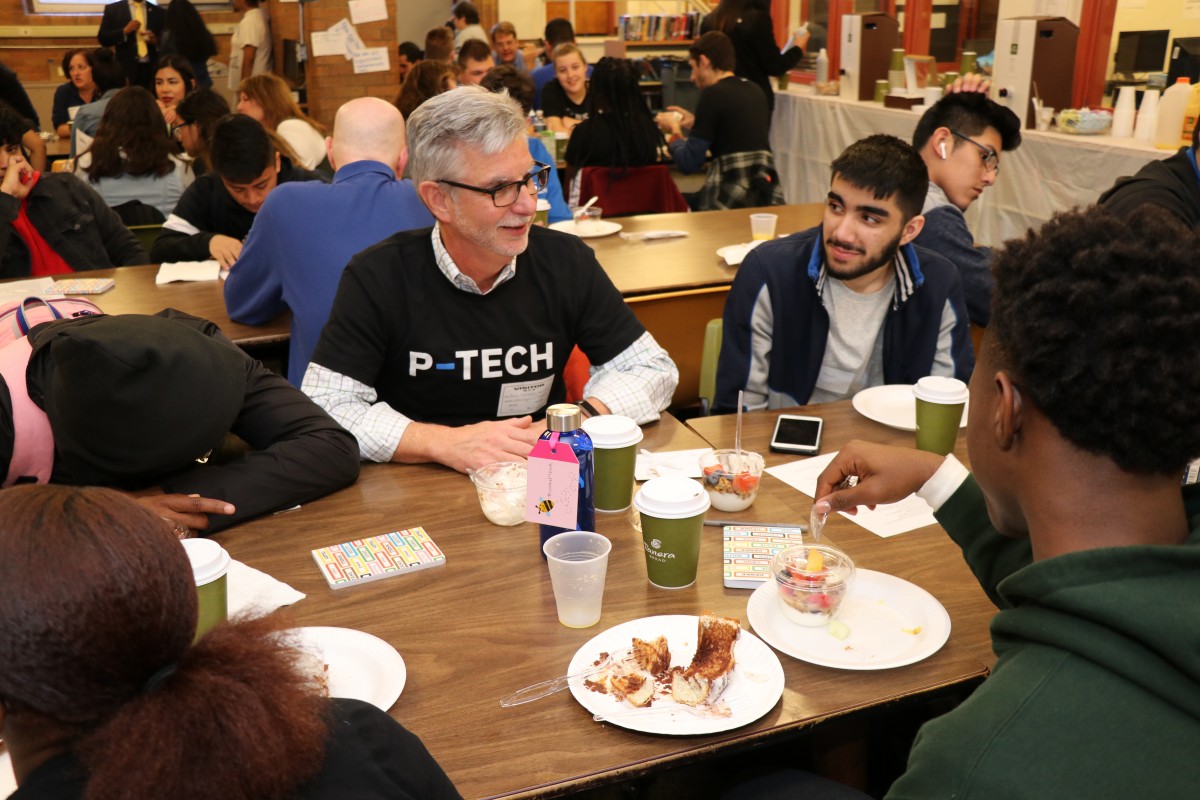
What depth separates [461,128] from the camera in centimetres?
220

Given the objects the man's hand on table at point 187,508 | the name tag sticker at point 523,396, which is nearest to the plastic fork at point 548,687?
the man's hand on table at point 187,508

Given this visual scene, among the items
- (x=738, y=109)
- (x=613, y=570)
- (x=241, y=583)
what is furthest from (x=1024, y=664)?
(x=738, y=109)

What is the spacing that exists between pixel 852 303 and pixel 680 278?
93 cm

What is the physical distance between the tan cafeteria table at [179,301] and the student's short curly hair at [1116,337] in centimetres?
243

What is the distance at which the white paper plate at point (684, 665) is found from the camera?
1.22 metres

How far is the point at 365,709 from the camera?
0.98m

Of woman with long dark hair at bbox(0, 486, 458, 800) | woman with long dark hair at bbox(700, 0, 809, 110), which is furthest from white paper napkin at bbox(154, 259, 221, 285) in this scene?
woman with long dark hair at bbox(700, 0, 809, 110)

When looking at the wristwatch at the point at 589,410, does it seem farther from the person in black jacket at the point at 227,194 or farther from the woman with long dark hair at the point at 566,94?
the woman with long dark hair at the point at 566,94

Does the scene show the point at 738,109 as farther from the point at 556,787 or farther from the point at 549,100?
the point at 556,787

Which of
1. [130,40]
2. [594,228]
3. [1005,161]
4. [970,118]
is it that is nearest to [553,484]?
[970,118]

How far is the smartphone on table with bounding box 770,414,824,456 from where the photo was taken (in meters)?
2.05

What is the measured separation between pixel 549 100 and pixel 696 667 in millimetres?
6143

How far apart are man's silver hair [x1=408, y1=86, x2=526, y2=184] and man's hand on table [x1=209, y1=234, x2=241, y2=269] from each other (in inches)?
63.0

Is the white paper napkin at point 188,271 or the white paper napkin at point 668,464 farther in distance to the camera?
the white paper napkin at point 188,271
